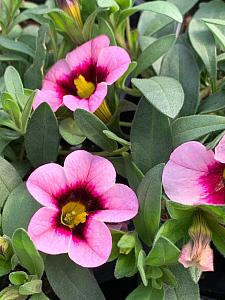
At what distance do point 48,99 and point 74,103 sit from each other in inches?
2.3

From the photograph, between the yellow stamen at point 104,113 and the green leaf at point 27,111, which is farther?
the yellow stamen at point 104,113

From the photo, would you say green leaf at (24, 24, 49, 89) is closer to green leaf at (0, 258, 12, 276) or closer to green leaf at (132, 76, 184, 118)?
green leaf at (132, 76, 184, 118)

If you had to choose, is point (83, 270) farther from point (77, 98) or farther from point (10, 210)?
point (77, 98)

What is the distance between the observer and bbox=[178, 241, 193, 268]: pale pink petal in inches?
29.6

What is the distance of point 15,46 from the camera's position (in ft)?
3.65

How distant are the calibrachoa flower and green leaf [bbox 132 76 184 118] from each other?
115 millimetres

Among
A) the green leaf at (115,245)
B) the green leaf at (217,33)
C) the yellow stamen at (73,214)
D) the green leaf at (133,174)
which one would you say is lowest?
the green leaf at (115,245)

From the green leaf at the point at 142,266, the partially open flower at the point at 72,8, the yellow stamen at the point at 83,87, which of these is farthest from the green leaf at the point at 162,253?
the partially open flower at the point at 72,8

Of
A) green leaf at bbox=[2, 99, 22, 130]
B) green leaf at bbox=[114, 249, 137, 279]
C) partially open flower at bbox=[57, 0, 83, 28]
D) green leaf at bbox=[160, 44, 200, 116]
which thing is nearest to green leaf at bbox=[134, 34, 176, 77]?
green leaf at bbox=[160, 44, 200, 116]

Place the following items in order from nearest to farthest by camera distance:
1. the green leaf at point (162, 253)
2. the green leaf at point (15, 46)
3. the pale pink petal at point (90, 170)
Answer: the green leaf at point (162, 253), the pale pink petal at point (90, 170), the green leaf at point (15, 46)

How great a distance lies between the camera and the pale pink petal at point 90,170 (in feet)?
2.77

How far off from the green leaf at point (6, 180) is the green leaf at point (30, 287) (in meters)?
0.14

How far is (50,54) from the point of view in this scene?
117 cm

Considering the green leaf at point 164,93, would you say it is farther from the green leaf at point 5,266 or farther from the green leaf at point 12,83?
the green leaf at point 5,266
